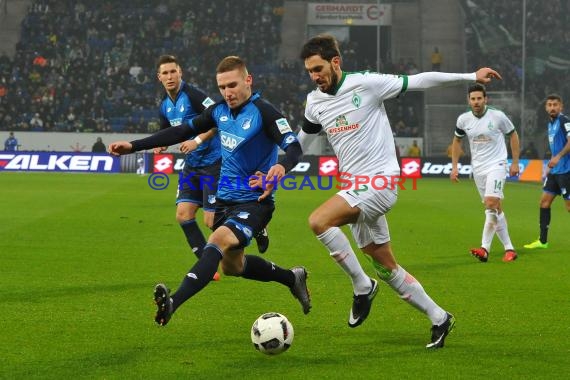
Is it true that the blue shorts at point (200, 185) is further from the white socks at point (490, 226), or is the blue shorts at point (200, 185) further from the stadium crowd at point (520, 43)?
the stadium crowd at point (520, 43)

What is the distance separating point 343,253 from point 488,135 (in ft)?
21.8

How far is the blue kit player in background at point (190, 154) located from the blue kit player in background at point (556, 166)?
608 cm

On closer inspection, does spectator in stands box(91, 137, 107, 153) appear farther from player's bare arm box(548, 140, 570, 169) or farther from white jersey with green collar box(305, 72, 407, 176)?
white jersey with green collar box(305, 72, 407, 176)

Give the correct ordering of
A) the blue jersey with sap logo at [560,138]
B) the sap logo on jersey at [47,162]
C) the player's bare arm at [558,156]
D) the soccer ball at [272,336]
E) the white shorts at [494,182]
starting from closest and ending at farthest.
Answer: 1. the soccer ball at [272,336]
2. the white shorts at [494,182]
3. the player's bare arm at [558,156]
4. the blue jersey with sap logo at [560,138]
5. the sap logo on jersey at [47,162]

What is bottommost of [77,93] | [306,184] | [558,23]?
[306,184]

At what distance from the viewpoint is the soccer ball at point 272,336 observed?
6.33m

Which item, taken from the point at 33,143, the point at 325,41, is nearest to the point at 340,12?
the point at 33,143

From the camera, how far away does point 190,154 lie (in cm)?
1028

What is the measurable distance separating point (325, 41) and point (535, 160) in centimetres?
A: 3048

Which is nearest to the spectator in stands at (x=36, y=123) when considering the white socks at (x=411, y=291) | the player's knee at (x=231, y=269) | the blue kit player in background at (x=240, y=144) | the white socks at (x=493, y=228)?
the white socks at (x=493, y=228)

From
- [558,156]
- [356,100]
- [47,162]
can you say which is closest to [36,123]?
[47,162]

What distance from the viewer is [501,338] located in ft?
23.1

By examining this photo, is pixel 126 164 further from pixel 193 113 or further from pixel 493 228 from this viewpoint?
pixel 193 113

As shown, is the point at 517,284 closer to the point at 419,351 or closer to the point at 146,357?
the point at 419,351
